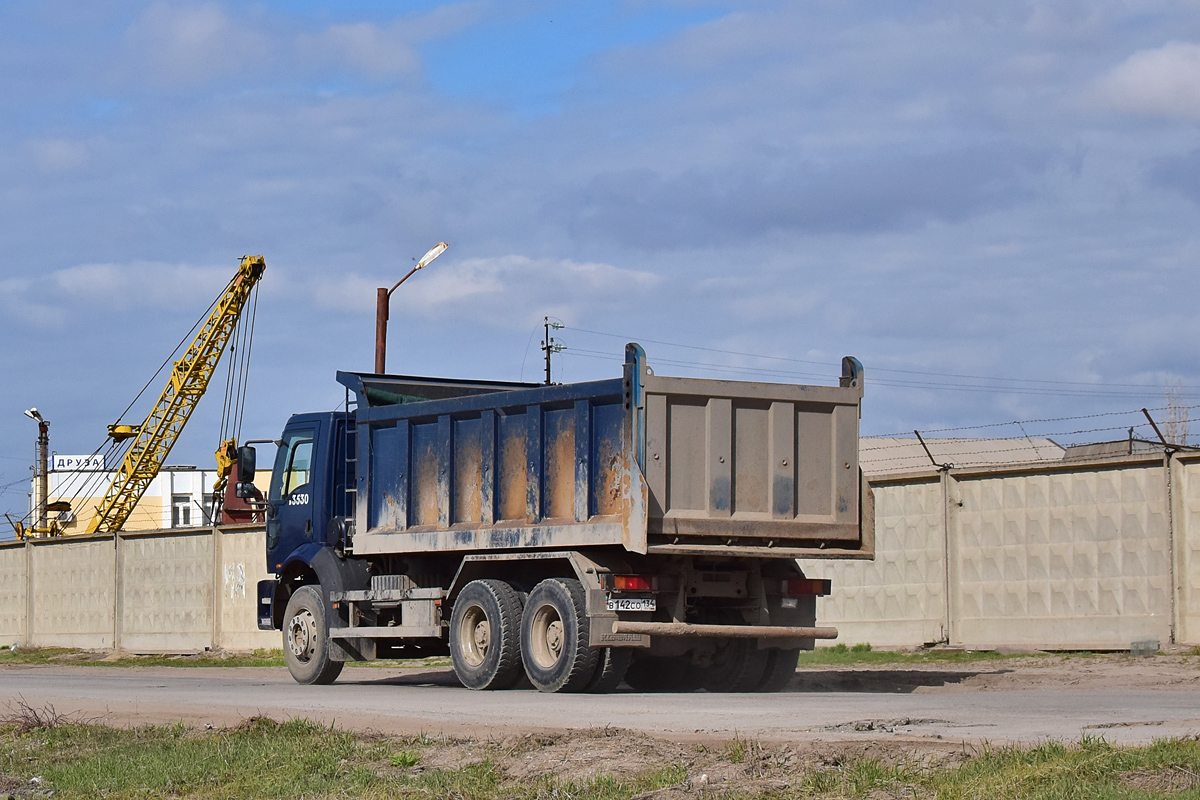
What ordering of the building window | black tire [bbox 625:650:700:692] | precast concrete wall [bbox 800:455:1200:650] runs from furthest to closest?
the building window, precast concrete wall [bbox 800:455:1200:650], black tire [bbox 625:650:700:692]

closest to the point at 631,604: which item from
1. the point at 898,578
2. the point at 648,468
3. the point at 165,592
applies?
the point at 648,468

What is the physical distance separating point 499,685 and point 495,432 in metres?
2.49

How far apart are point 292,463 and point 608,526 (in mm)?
5732

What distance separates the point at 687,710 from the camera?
12.4 meters

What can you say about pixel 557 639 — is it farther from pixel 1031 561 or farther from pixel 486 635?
pixel 1031 561

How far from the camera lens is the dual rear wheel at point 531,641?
1477 cm

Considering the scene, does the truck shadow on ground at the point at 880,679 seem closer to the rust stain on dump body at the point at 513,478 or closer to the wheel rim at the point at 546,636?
the wheel rim at the point at 546,636

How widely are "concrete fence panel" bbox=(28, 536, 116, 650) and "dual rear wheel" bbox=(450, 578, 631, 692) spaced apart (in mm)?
20207

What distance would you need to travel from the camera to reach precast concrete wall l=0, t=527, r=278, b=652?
98.8 ft

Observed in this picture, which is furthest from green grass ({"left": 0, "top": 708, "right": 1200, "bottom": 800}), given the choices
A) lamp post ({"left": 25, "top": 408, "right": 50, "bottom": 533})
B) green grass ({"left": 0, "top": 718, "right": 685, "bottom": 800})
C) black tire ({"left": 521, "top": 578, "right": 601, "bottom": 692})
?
lamp post ({"left": 25, "top": 408, "right": 50, "bottom": 533})

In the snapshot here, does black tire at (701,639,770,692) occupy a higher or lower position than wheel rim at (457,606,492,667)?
lower

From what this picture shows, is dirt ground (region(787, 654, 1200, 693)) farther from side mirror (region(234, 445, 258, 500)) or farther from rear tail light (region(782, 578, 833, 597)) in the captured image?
side mirror (region(234, 445, 258, 500))

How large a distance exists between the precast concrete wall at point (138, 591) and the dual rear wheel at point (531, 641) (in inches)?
533

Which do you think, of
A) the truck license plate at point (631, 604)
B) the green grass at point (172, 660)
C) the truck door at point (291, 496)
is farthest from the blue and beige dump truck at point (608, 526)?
the green grass at point (172, 660)
